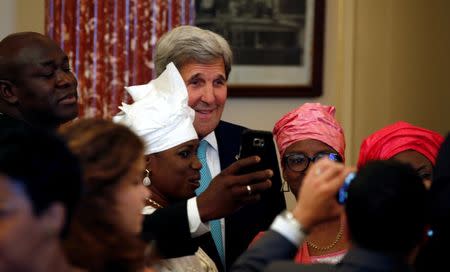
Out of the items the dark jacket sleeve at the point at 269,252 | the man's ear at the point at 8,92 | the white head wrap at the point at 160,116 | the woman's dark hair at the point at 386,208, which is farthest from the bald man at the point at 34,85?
the woman's dark hair at the point at 386,208

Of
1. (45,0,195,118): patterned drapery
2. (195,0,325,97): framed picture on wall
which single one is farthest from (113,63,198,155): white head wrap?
(195,0,325,97): framed picture on wall

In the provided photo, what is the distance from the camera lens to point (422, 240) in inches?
87.4

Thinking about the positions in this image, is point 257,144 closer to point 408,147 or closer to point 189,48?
point 408,147

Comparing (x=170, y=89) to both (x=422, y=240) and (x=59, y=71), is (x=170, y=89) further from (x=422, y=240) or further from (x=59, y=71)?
(x=422, y=240)

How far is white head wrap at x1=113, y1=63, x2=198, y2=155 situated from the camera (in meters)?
3.18

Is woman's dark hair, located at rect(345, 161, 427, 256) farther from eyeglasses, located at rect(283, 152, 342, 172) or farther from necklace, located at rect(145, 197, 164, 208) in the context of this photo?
Result: eyeglasses, located at rect(283, 152, 342, 172)

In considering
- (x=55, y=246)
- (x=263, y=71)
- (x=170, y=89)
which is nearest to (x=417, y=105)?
(x=263, y=71)

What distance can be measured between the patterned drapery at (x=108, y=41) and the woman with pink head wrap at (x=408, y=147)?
2230mm

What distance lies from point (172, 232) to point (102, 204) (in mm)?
840

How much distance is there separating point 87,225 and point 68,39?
355cm

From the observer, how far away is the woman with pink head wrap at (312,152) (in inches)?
135

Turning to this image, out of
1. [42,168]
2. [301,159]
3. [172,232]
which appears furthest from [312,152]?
[42,168]

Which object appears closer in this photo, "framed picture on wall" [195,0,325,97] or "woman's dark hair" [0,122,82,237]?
"woman's dark hair" [0,122,82,237]

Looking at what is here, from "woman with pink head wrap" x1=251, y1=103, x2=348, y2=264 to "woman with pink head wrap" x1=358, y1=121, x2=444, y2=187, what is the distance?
16 centimetres
